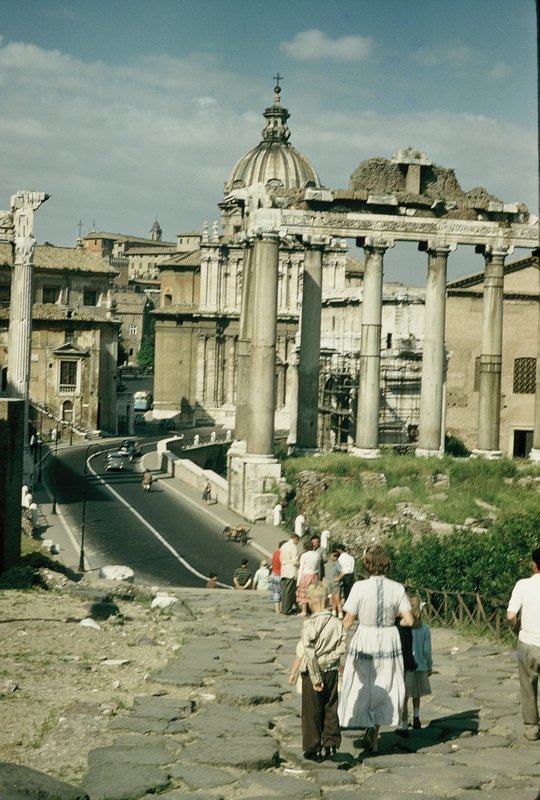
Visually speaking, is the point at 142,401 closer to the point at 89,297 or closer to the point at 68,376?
the point at 89,297

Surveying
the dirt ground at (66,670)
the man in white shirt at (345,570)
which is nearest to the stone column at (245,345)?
the man in white shirt at (345,570)

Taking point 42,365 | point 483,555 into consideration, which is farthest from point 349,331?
point 483,555

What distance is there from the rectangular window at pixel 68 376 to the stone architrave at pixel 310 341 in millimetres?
35104

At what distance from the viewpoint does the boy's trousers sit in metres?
10.6

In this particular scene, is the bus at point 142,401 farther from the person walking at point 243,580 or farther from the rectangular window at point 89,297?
the person walking at point 243,580

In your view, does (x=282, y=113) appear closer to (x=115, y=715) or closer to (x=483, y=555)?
(x=483, y=555)

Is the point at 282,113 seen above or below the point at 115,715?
above

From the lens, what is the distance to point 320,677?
1066 centimetres

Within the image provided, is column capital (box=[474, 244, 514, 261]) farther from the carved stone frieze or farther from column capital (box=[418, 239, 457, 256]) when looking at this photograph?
column capital (box=[418, 239, 457, 256])

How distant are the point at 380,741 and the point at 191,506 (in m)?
29.7

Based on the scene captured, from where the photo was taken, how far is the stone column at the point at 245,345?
39625mm

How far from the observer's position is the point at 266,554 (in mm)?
31203

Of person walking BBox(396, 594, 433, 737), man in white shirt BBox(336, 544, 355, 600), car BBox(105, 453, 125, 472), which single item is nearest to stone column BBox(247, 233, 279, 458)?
man in white shirt BBox(336, 544, 355, 600)

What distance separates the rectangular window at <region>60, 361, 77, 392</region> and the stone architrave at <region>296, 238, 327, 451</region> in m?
35.1
